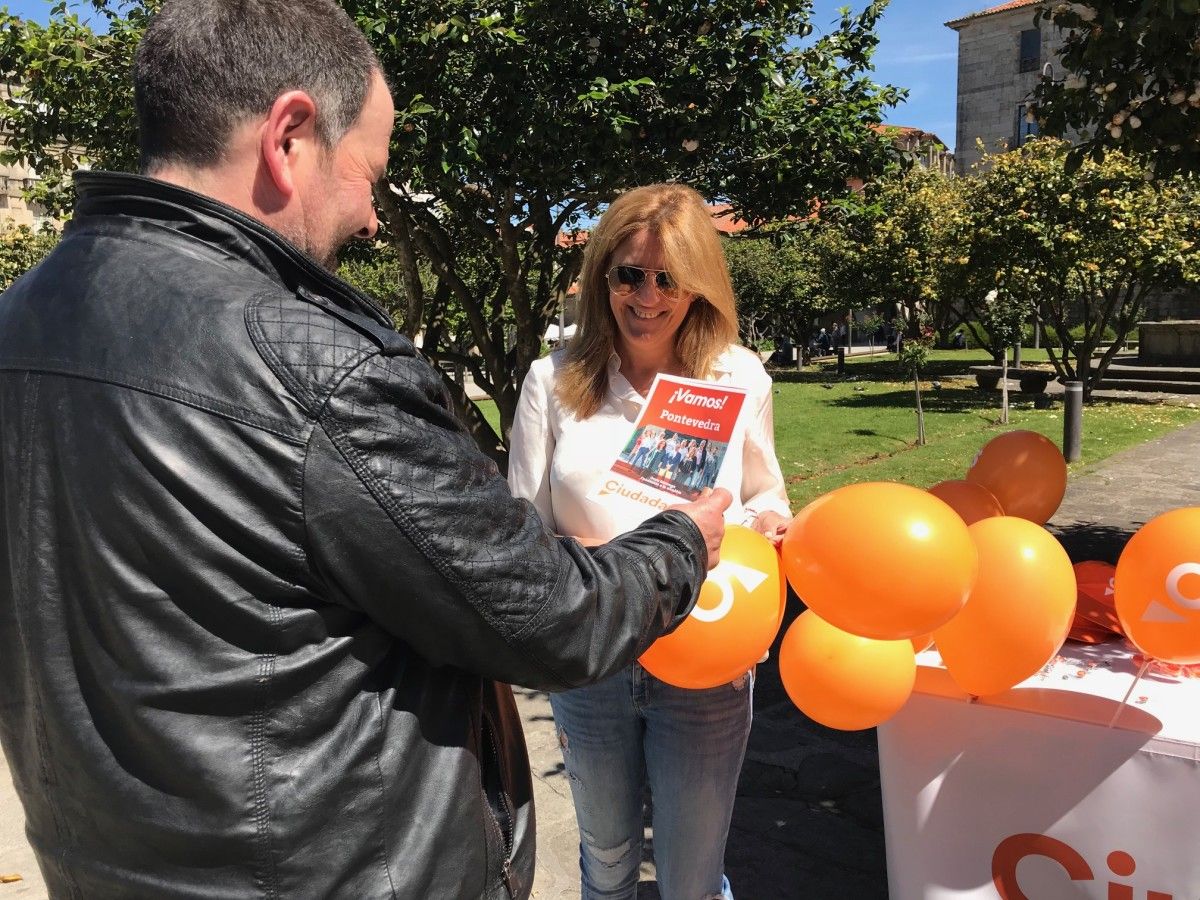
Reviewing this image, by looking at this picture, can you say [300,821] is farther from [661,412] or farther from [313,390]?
[661,412]

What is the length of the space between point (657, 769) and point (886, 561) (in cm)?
81

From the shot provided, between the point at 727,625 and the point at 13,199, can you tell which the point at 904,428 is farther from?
the point at 13,199

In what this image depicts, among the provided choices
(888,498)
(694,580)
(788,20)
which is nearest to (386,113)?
(694,580)

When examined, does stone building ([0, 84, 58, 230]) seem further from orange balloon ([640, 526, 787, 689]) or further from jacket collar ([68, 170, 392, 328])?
jacket collar ([68, 170, 392, 328])

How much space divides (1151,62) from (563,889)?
4.46m

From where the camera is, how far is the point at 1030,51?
40781mm

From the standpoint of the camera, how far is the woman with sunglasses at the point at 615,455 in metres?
2.23

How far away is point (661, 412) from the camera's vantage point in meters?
2.02

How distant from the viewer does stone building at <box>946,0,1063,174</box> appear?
40.8 m

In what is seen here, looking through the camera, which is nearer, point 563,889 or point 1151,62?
point 563,889

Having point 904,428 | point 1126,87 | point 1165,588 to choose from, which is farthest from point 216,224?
point 904,428

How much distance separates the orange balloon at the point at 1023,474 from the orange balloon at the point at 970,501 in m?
0.07

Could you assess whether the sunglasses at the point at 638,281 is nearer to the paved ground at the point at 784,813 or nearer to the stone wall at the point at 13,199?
the paved ground at the point at 784,813

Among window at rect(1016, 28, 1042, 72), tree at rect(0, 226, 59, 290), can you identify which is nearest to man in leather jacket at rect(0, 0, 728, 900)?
tree at rect(0, 226, 59, 290)
